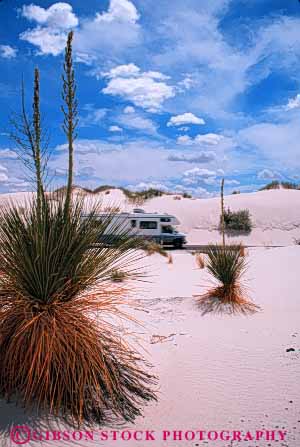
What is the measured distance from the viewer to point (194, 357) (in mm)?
4801

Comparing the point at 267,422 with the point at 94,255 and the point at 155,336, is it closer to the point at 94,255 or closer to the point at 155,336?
the point at 94,255

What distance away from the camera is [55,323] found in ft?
10.7

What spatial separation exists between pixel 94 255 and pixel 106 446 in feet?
5.07

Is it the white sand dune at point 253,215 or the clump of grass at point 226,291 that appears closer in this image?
the clump of grass at point 226,291

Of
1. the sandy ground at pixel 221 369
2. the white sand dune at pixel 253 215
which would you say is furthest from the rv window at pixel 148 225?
the sandy ground at pixel 221 369

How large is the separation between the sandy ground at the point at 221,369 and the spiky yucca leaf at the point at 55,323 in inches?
10.3

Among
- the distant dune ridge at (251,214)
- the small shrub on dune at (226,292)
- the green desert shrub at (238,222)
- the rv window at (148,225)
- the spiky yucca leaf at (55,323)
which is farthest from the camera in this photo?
the green desert shrub at (238,222)

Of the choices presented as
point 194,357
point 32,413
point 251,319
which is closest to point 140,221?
point 251,319

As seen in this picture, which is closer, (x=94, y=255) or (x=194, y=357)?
(x=94, y=255)

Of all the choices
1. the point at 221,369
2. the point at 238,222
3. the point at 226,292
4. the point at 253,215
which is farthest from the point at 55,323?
the point at 253,215

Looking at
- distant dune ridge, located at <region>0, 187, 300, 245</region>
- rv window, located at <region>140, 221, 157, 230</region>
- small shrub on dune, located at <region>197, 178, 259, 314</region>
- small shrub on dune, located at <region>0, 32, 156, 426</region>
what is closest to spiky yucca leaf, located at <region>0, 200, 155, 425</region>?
small shrub on dune, located at <region>0, 32, 156, 426</region>

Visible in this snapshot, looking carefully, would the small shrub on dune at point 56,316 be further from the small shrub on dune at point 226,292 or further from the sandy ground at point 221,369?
the small shrub on dune at point 226,292

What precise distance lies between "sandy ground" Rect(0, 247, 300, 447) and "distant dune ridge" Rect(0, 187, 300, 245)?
23.7m

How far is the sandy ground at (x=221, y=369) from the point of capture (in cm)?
331
